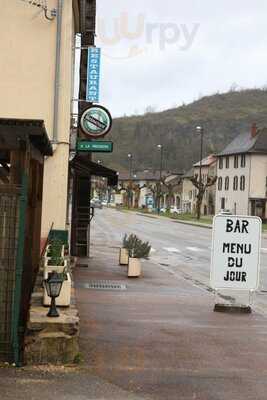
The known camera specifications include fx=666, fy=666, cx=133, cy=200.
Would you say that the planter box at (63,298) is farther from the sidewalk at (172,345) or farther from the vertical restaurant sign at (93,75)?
the vertical restaurant sign at (93,75)

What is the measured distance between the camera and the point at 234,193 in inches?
3211

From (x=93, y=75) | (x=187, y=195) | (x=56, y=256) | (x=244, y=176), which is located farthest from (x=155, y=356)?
(x=187, y=195)

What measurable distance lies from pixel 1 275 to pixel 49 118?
7.49 m

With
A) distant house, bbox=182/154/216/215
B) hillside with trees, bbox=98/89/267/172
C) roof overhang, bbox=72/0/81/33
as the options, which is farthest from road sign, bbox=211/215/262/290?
hillside with trees, bbox=98/89/267/172

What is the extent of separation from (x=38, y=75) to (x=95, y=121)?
316 centimetres

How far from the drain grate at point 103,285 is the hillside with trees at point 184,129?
12421 centimetres

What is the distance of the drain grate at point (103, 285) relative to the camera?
13.4 m

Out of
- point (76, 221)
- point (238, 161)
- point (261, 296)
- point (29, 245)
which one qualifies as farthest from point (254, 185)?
point (29, 245)

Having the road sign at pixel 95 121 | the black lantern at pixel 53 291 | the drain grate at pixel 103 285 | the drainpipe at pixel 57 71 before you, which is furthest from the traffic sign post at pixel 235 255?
the road sign at pixel 95 121

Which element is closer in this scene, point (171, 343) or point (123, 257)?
point (171, 343)

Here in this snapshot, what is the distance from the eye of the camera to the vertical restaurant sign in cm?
1708

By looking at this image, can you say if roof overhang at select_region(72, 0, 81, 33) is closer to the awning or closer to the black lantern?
the awning

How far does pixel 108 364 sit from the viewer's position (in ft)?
22.5

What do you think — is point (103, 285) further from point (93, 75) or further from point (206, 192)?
point (206, 192)
